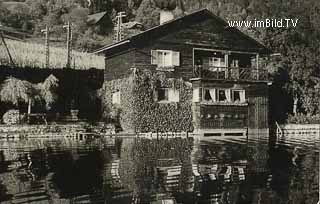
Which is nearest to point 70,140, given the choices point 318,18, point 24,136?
point 24,136

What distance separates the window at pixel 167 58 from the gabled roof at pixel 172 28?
1.07m

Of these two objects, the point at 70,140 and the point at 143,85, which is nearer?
the point at 70,140

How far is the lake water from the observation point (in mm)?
9453

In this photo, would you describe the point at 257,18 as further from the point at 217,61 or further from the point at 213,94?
the point at 213,94

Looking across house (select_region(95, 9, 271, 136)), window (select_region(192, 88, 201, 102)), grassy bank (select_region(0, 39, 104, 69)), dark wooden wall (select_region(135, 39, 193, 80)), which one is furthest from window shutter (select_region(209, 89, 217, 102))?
grassy bank (select_region(0, 39, 104, 69))

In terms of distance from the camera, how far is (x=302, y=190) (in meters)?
10.3

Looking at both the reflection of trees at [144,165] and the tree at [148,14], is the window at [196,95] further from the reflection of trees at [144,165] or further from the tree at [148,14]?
the tree at [148,14]

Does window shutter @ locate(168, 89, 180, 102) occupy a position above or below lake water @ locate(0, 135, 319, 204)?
above

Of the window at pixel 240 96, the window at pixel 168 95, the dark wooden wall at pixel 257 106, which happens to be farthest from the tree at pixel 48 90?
the dark wooden wall at pixel 257 106

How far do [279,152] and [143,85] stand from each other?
12.2 metres

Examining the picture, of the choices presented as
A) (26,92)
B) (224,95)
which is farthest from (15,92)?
(224,95)

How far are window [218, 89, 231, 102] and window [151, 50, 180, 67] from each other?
10.9 feet

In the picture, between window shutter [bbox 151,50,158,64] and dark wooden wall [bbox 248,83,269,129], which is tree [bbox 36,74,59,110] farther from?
dark wooden wall [bbox 248,83,269,129]

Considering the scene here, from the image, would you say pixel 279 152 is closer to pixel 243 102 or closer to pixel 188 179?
pixel 188 179
